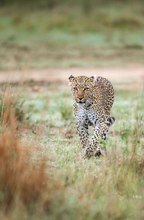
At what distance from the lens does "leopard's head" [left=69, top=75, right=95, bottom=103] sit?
10.3 m

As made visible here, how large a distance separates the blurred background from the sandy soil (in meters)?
0.66

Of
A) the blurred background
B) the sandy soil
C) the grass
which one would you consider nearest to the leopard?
the grass

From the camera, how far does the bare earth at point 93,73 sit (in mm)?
20075

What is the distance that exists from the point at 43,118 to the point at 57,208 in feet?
21.2

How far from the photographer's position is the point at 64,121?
43.9 feet

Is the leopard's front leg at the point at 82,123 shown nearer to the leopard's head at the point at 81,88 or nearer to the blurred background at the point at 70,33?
the leopard's head at the point at 81,88

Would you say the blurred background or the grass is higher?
the blurred background

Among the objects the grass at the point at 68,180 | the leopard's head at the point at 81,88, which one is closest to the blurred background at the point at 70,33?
the leopard's head at the point at 81,88

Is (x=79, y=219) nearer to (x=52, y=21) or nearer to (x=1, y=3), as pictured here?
(x=52, y=21)

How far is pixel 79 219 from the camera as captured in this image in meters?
7.09

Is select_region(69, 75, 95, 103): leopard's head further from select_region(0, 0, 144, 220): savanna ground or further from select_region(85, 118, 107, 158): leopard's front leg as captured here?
select_region(0, 0, 144, 220): savanna ground

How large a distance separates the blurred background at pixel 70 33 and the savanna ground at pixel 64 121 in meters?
0.03

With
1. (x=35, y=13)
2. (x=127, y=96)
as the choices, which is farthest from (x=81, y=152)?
(x=35, y=13)

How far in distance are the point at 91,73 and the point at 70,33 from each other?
8158mm
